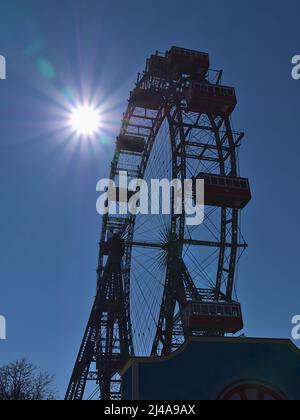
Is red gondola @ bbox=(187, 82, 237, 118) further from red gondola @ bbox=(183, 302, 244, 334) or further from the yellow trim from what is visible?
the yellow trim

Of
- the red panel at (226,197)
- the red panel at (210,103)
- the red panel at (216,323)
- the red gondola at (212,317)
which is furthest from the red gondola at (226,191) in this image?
the red panel at (216,323)

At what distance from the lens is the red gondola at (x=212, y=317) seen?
31297 millimetres

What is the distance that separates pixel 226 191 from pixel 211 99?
24.3 feet

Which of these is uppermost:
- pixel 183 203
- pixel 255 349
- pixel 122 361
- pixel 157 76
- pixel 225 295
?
pixel 157 76

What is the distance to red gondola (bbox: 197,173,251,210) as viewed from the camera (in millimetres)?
34344

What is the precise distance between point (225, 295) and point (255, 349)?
13739 mm

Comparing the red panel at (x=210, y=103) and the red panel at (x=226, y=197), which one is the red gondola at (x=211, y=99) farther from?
the red panel at (x=226, y=197)

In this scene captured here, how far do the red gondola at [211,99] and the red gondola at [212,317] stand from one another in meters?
13.9

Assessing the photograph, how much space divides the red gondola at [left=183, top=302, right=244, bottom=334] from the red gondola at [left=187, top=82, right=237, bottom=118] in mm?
13937

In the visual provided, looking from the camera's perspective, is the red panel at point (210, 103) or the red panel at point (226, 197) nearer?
the red panel at point (226, 197)

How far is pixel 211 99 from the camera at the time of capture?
125 feet

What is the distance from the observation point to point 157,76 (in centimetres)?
4259
